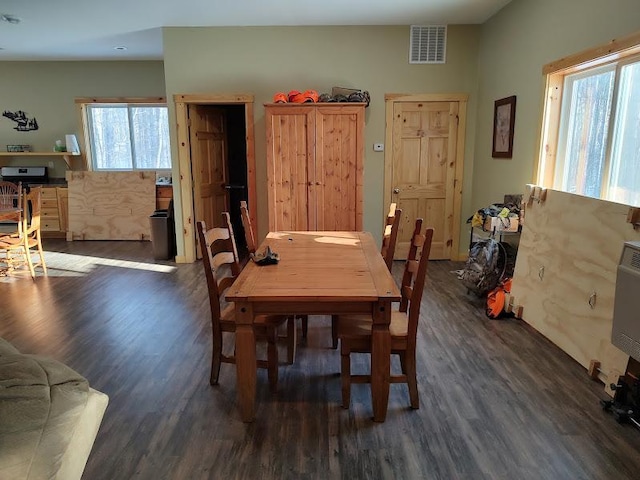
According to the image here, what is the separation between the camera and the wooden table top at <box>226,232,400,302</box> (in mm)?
2021

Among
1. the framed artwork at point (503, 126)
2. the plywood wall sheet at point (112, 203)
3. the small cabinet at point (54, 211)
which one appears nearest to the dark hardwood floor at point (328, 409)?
the framed artwork at point (503, 126)

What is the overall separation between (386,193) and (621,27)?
116 inches

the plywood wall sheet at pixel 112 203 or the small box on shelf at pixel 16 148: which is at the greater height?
the small box on shelf at pixel 16 148

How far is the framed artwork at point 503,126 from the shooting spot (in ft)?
13.8

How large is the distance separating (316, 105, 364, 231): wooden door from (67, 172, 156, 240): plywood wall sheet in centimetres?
313

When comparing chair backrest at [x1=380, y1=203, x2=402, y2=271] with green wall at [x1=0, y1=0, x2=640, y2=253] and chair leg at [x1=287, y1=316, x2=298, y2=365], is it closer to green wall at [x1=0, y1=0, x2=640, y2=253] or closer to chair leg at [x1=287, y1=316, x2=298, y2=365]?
chair leg at [x1=287, y1=316, x2=298, y2=365]

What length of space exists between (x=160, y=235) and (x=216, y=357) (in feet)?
11.0

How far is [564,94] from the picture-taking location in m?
3.46

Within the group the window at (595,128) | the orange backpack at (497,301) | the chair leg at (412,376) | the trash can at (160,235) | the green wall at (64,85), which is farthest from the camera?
the green wall at (64,85)

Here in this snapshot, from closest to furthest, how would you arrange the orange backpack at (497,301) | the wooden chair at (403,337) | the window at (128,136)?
the wooden chair at (403,337), the orange backpack at (497,301), the window at (128,136)

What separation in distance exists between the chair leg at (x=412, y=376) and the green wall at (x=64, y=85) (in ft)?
20.6

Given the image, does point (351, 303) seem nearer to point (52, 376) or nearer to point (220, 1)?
point (52, 376)

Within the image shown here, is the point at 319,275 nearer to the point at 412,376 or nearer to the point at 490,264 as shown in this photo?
the point at 412,376

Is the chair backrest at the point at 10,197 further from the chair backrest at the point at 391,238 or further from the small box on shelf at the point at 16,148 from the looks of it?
the chair backrest at the point at 391,238
